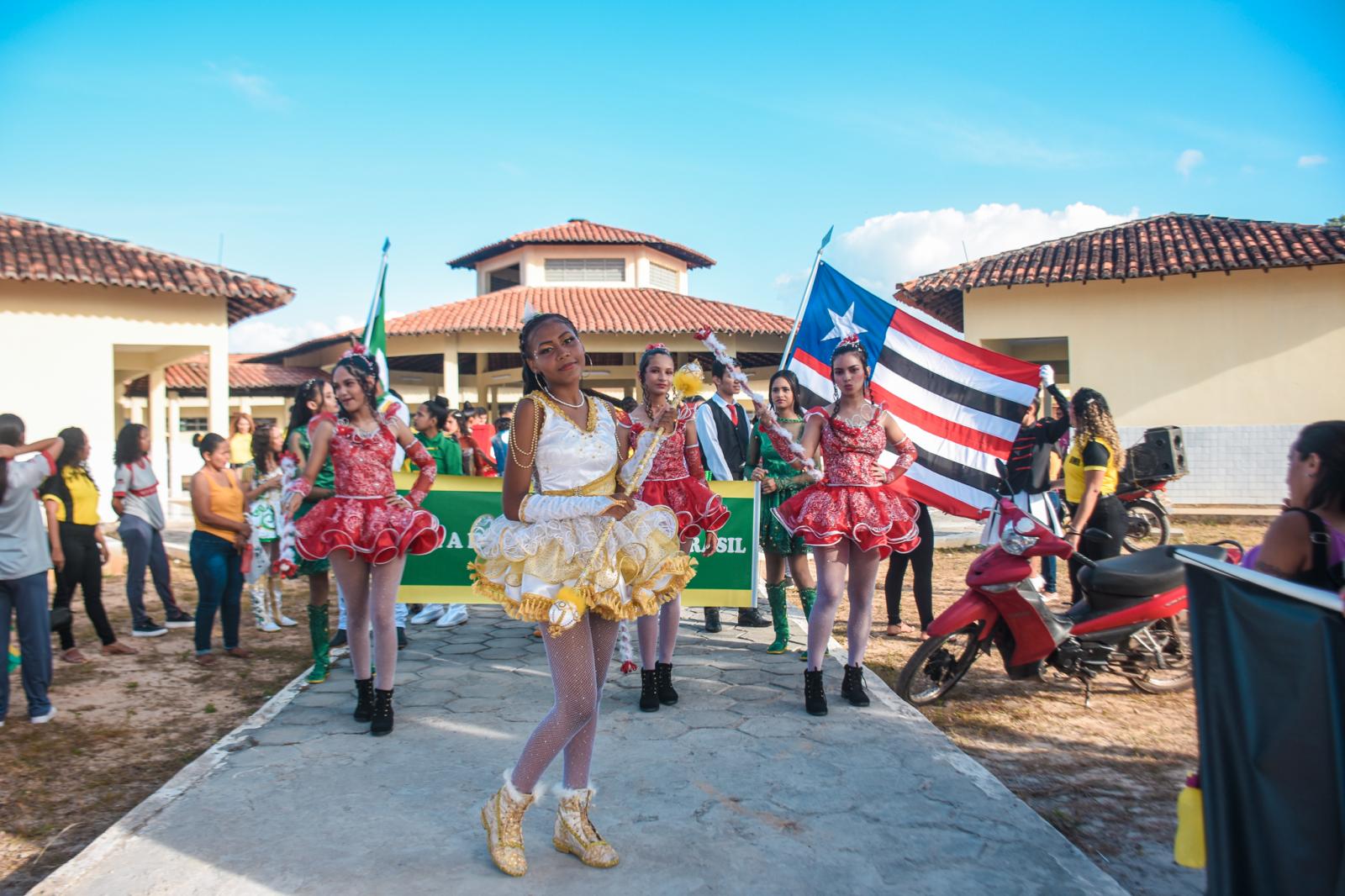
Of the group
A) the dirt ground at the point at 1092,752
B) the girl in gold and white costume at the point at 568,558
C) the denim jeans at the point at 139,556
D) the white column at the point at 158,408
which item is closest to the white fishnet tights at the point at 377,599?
the girl in gold and white costume at the point at 568,558

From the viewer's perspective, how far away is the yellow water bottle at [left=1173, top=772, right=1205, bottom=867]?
99.7 inches

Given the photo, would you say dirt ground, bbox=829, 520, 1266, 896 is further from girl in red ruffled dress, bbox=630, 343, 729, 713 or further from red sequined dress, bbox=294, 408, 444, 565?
red sequined dress, bbox=294, 408, 444, 565

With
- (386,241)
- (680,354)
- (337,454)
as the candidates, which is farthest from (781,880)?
(680,354)

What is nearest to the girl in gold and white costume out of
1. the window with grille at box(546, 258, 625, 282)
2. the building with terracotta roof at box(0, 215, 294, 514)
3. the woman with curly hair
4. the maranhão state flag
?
the maranhão state flag

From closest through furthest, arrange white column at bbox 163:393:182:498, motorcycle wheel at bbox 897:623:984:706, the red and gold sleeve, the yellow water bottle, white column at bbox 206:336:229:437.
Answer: the yellow water bottle, the red and gold sleeve, motorcycle wheel at bbox 897:623:984:706, white column at bbox 206:336:229:437, white column at bbox 163:393:182:498

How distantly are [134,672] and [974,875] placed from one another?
19.8ft

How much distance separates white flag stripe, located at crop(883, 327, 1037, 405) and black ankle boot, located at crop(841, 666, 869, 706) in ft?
9.10

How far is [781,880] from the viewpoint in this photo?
310cm

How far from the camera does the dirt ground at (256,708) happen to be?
368 cm

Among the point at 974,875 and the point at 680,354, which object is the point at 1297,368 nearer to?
the point at 680,354

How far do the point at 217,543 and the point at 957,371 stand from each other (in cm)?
572

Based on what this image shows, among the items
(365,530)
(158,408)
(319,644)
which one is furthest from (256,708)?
(158,408)

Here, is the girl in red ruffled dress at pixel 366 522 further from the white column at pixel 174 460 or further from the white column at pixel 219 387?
the white column at pixel 174 460

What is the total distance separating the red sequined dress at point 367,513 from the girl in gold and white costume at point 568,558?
157cm
